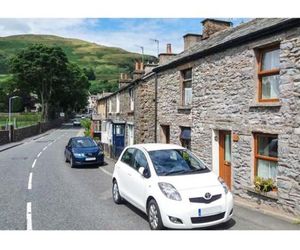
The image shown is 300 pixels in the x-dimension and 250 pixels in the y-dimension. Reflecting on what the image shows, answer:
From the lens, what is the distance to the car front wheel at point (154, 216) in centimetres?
752

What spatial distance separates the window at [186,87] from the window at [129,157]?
5.46 meters

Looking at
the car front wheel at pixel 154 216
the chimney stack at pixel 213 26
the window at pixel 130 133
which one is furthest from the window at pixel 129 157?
the window at pixel 130 133

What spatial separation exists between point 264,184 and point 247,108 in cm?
225

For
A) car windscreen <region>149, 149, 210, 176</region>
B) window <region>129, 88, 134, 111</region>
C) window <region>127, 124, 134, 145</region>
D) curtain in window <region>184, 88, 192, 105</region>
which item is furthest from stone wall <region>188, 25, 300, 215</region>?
window <region>129, 88, 134, 111</region>

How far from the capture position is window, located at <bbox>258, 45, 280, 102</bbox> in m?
9.82

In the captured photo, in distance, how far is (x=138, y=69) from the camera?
76.9ft

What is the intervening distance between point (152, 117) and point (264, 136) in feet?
30.2

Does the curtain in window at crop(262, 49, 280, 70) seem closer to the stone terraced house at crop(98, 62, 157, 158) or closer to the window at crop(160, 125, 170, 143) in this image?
the window at crop(160, 125, 170, 143)

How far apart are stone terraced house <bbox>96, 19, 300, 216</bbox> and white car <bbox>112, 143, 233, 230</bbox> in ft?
7.29

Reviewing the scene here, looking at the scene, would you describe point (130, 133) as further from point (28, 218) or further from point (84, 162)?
point (28, 218)

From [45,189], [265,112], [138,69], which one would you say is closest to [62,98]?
[138,69]

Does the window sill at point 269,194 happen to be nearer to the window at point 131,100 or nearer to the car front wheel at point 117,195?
the car front wheel at point 117,195
